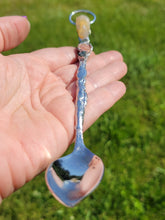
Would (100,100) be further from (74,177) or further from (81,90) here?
(74,177)

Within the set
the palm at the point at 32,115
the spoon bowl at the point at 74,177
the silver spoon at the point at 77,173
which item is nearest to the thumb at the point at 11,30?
the palm at the point at 32,115

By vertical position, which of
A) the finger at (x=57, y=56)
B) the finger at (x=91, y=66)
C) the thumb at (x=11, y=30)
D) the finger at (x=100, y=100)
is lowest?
the finger at (x=100, y=100)

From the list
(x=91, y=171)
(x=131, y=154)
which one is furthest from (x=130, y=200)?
(x=91, y=171)

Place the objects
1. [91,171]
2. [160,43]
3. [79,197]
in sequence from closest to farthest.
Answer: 1. [79,197]
2. [91,171]
3. [160,43]

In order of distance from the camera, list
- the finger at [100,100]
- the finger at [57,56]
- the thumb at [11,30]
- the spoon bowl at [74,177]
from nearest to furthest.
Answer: the spoon bowl at [74,177] < the finger at [100,100] < the thumb at [11,30] < the finger at [57,56]

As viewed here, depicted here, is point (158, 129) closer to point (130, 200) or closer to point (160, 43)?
point (130, 200)

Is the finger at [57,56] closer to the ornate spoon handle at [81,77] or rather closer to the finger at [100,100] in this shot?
the ornate spoon handle at [81,77]

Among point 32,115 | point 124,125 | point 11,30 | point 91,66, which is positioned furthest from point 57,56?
point 124,125

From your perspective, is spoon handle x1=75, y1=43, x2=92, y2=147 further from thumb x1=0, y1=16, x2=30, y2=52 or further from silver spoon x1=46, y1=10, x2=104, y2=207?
thumb x1=0, y1=16, x2=30, y2=52
